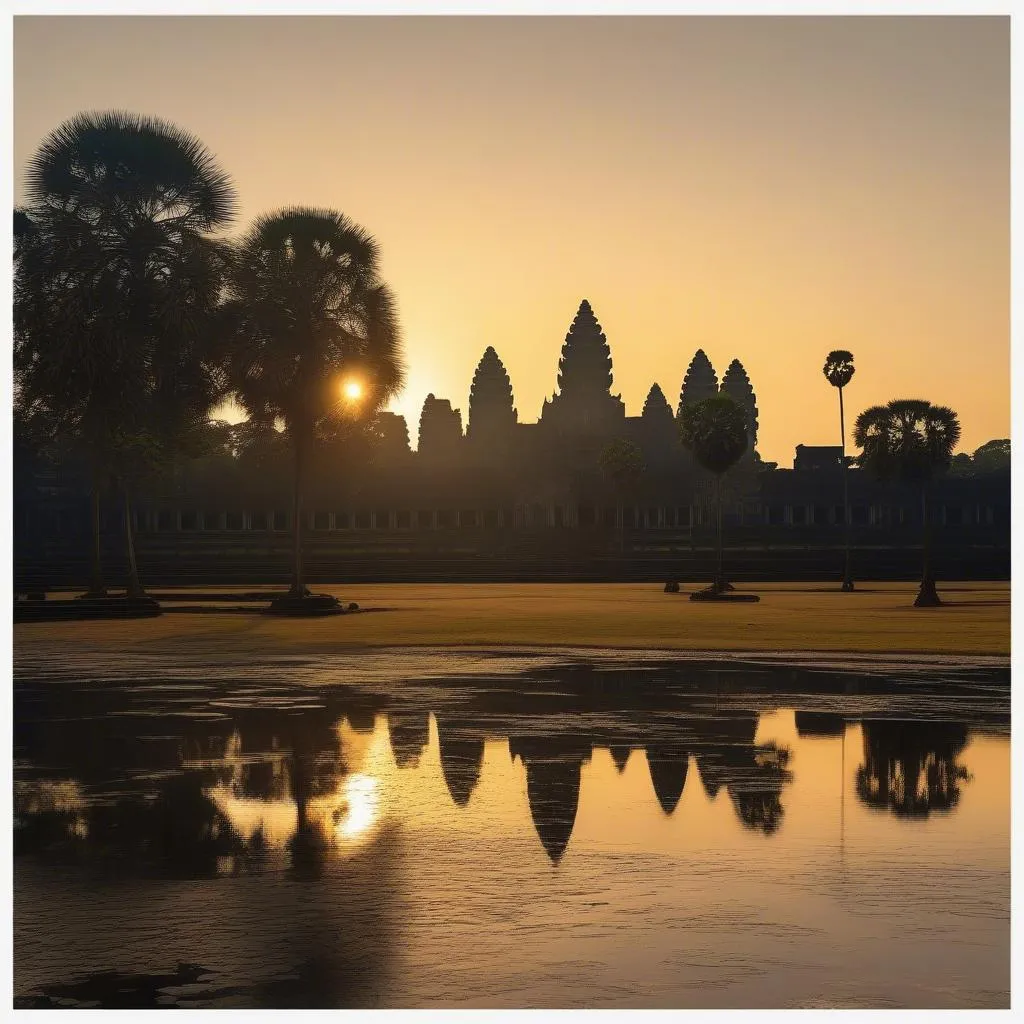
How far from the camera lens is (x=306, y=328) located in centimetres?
4522

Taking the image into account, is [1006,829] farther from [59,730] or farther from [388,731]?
[59,730]

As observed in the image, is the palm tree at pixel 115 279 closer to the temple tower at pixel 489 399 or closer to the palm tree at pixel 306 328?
the palm tree at pixel 306 328

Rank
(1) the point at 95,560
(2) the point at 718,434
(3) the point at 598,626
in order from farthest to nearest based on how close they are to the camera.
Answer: (2) the point at 718,434 → (1) the point at 95,560 → (3) the point at 598,626

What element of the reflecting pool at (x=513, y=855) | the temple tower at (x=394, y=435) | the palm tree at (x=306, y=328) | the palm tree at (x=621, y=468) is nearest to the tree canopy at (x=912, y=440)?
the palm tree at (x=306, y=328)

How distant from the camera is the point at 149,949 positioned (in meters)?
7.75

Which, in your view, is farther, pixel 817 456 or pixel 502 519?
pixel 817 456

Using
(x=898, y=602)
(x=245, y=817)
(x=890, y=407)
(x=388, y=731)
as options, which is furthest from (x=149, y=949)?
(x=890, y=407)

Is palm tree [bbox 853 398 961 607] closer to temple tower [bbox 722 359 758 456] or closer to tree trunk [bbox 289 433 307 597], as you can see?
tree trunk [bbox 289 433 307 597]

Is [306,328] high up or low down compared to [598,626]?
up

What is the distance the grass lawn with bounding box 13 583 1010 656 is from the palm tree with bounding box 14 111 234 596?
664 cm

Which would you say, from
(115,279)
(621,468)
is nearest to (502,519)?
(621,468)

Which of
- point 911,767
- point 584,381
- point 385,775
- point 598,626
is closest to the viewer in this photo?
point 385,775

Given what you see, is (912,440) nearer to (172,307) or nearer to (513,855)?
(172,307)

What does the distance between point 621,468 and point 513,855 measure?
9918 cm
